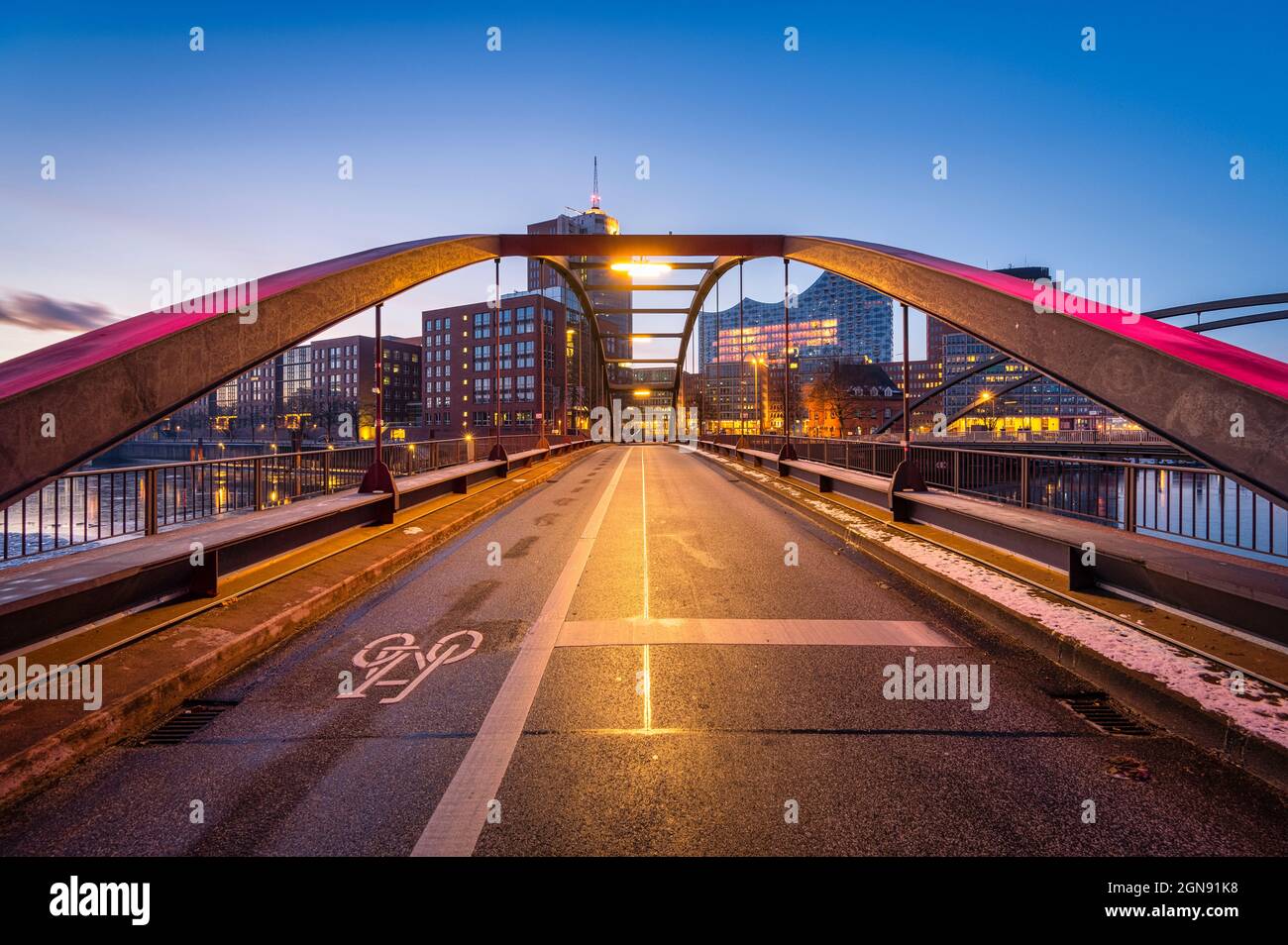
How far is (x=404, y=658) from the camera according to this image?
179 inches

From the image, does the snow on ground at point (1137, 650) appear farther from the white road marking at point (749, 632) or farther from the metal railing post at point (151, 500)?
the metal railing post at point (151, 500)

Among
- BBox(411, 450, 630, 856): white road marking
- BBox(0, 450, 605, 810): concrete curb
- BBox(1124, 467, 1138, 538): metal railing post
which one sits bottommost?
BBox(411, 450, 630, 856): white road marking

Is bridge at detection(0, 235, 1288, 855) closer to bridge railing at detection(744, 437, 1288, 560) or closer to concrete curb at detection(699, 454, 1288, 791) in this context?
concrete curb at detection(699, 454, 1288, 791)

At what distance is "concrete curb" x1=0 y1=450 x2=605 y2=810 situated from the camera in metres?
2.83

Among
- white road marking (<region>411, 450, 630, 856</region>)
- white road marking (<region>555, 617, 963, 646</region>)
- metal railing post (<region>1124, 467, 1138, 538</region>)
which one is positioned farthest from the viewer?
metal railing post (<region>1124, 467, 1138, 538</region>)

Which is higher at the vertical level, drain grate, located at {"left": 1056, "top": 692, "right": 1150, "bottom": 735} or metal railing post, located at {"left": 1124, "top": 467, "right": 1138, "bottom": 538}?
metal railing post, located at {"left": 1124, "top": 467, "right": 1138, "bottom": 538}

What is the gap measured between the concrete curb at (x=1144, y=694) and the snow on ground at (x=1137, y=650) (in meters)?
0.04

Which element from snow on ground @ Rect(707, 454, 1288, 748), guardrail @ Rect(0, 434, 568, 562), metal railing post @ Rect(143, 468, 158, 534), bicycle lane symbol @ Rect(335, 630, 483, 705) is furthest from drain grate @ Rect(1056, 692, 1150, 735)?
metal railing post @ Rect(143, 468, 158, 534)

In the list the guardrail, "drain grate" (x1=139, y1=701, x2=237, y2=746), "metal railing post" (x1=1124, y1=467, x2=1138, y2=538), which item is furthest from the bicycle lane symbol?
"metal railing post" (x1=1124, y1=467, x2=1138, y2=538)

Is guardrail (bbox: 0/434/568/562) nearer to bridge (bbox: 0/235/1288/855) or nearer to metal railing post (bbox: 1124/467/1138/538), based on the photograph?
bridge (bbox: 0/235/1288/855)

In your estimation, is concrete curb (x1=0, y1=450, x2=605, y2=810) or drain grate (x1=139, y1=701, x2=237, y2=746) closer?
concrete curb (x1=0, y1=450, x2=605, y2=810)

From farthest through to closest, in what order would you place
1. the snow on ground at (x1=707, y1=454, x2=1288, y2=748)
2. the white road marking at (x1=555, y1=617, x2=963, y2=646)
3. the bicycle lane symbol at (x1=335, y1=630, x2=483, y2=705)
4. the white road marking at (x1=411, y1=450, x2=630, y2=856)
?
the white road marking at (x1=555, y1=617, x2=963, y2=646)
the bicycle lane symbol at (x1=335, y1=630, x2=483, y2=705)
the snow on ground at (x1=707, y1=454, x2=1288, y2=748)
the white road marking at (x1=411, y1=450, x2=630, y2=856)

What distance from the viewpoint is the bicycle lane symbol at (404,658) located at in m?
4.06

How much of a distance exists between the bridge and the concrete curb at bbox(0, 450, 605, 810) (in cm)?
2
